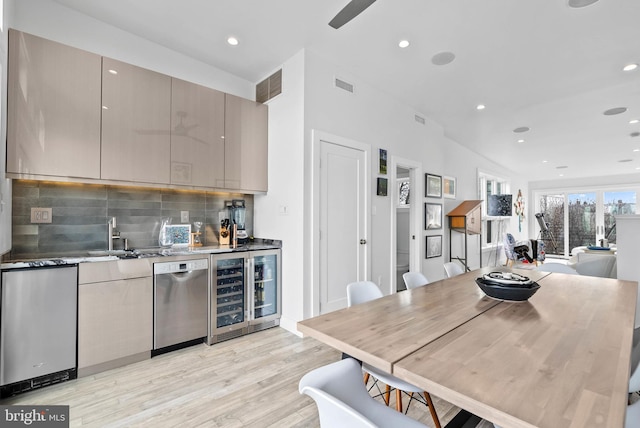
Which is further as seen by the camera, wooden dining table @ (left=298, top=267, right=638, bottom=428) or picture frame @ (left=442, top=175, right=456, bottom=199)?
picture frame @ (left=442, top=175, right=456, bottom=199)

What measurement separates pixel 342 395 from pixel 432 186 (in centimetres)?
467

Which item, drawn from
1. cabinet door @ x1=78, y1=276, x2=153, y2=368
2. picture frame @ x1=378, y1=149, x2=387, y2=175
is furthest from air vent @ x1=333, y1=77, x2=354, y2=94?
cabinet door @ x1=78, y1=276, x2=153, y2=368

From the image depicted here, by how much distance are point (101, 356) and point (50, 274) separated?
A: 78 centimetres

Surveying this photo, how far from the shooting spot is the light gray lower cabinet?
2248mm

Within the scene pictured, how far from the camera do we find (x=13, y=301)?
1.98 m

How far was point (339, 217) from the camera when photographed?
3.51m

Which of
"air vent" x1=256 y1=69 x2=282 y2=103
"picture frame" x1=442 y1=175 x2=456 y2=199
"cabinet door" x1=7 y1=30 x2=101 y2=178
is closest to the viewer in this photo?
"cabinet door" x1=7 y1=30 x2=101 y2=178

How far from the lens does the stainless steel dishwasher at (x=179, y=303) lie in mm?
2588

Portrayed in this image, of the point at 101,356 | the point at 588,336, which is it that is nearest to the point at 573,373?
the point at 588,336

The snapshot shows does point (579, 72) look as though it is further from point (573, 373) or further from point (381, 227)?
point (573, 373)

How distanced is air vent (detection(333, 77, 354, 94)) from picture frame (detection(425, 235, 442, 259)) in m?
2.91

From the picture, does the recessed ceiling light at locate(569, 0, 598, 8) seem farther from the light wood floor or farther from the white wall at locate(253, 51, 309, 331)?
the light wood floor

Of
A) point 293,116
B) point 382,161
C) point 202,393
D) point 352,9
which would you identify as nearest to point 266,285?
point 202,393

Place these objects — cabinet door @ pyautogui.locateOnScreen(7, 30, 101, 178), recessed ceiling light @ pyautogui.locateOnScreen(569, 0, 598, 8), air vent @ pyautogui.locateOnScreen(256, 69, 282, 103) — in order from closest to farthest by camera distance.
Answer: cabinet door @ pyautogui.locateOnScreen(7, 30, 101, 178), recessed ceiling light @ pyautogui.locateOnScreen(569, 0, 598, 8), air vent @ pyautogui.locateOnScreen(256, 69, 282, 103)
